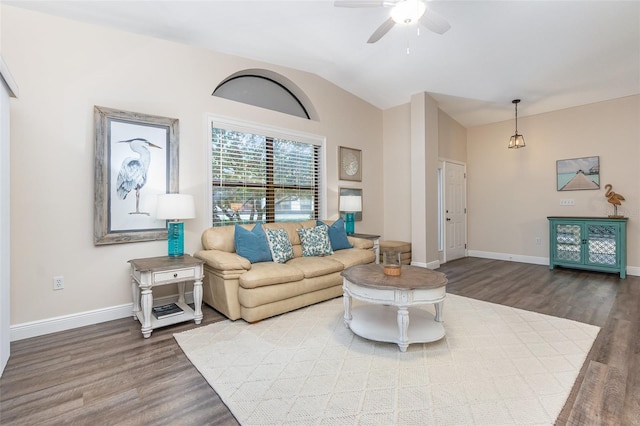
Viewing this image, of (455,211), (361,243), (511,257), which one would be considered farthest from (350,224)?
(511,257)

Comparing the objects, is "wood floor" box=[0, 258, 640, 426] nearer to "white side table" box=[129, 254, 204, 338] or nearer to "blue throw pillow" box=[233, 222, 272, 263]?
"white side table" box=[129, 254, 204, 338]

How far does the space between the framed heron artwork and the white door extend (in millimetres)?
4997

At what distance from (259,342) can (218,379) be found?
1.82 ft

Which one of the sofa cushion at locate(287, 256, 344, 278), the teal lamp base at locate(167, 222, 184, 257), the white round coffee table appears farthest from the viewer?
the sofa cushion at locate(287, 256, 344, 278)

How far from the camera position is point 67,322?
9.22ft

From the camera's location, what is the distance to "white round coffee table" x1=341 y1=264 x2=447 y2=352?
231 centimetres

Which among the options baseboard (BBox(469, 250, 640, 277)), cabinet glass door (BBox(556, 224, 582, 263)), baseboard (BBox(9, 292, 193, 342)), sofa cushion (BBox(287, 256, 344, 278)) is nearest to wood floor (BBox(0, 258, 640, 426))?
baseboard (BBox(9, 292, 193, 342))

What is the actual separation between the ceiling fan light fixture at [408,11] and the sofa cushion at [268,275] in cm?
252

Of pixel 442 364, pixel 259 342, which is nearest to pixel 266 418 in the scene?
pixel 259 342

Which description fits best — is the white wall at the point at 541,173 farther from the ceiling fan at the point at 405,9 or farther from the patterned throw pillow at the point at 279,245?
the patterned throw pillow at the point at 279,245

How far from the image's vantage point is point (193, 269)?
9.46ft

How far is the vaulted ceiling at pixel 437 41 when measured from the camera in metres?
2.96

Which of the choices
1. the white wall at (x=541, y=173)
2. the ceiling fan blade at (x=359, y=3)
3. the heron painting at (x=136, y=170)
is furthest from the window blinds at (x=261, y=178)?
the white wall at (x=541, y=173)

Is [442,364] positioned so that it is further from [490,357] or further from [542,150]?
[542,150]
